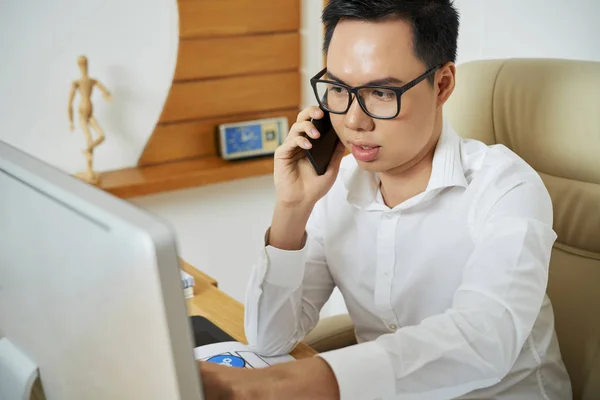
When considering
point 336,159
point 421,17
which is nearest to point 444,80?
point 421,17

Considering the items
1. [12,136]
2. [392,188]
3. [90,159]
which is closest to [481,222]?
[392,188]

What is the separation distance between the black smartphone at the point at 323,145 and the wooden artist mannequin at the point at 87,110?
0.93 metres

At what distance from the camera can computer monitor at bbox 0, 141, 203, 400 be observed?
48 cm

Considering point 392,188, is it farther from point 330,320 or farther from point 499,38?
point 499,38

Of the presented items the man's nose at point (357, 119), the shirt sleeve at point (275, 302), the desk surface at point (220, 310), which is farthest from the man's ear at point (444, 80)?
the desk surface at point (220, 310)

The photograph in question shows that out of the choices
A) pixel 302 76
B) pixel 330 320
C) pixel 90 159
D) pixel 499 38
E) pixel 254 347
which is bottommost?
pixel 330 320

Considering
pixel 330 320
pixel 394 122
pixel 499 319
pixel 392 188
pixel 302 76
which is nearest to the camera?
pixel 499 319

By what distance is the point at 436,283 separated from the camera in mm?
1321

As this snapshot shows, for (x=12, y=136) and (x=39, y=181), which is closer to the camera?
(x=39, y=181)

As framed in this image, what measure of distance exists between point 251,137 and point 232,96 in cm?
16

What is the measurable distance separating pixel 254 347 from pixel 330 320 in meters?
0.37

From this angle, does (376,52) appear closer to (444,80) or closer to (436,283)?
(444,80)

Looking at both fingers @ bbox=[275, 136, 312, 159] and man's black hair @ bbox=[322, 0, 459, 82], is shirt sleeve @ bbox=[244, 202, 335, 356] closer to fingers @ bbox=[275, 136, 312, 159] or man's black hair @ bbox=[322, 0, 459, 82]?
fingers @ bbox=[275, 136, 312, 159]

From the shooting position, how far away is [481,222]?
1.22m
